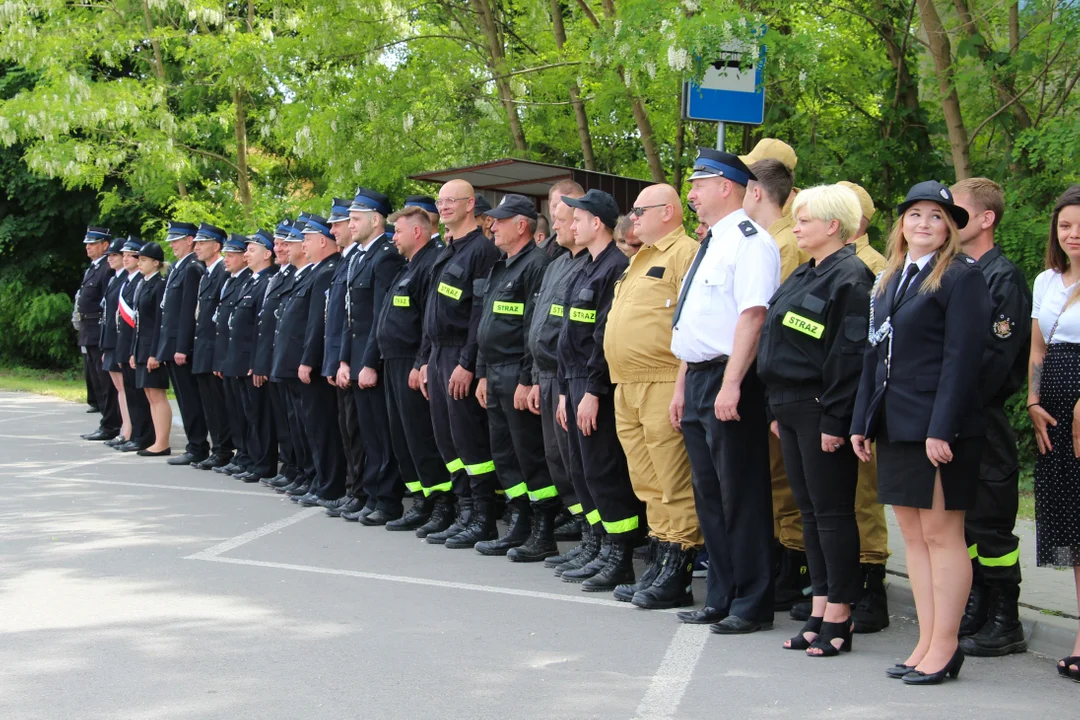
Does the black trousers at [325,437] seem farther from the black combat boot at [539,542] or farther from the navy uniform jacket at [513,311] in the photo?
the black combat boot at [539,542]

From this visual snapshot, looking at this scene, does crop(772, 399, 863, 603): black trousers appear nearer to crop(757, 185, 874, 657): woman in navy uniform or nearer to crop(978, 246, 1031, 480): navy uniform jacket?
crop(757, 185, 874, 657): woman in navy uniform

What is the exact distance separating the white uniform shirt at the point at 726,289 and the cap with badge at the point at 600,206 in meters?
1.19

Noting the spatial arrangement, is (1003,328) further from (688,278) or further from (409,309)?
(409,309)

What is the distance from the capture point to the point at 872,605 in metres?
6.40

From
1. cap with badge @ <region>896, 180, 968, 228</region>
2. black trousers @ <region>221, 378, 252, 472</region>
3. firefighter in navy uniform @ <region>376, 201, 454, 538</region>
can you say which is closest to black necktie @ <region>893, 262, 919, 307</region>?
cap with badge @ <region>896, 180, 968, 228</region>

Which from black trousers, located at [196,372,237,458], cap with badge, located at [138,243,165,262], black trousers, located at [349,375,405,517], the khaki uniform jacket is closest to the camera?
the khaki uniform jacket

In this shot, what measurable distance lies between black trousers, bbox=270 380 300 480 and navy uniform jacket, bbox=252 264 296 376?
0.24m

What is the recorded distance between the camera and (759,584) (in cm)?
632

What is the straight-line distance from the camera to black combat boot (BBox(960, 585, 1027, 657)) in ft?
19.1

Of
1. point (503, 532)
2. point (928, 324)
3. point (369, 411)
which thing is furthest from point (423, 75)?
point (928, 324)

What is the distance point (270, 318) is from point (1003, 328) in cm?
729

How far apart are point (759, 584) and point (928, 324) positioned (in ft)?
5.90

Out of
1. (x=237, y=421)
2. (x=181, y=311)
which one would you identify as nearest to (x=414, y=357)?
(x=237, y=421)

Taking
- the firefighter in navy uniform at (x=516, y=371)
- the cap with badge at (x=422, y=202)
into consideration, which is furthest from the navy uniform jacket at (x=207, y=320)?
the firefighter in navy uniform at (x=516, y=371)
